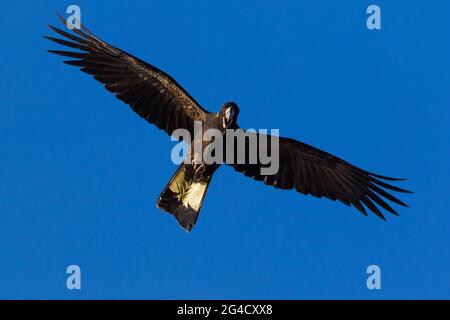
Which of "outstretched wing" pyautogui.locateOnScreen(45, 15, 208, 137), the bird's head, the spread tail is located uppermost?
"outstretched wing" pyautogui.locateOnScreen(45, 15, 208, 137)

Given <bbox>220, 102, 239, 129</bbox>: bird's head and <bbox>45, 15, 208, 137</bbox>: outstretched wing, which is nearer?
<bbox>220, 102, 239, 129</bbox>: bird's head

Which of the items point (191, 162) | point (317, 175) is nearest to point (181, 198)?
point (191, 162)

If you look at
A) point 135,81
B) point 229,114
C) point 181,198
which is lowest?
point 181,198

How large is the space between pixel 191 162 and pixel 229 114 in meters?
1.13

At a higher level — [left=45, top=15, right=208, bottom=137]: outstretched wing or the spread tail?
[left=45, top=15, right=208, bottom=137]: outstretched wing

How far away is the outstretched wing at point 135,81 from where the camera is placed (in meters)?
20.8

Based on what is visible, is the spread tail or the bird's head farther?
the spread tail

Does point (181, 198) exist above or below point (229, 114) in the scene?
below

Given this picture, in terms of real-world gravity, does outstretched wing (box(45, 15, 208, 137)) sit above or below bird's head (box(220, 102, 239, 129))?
above

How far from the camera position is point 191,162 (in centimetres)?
2014

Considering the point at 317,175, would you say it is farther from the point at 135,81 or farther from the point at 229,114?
the point at 135,81

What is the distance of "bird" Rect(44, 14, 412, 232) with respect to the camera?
2028 centimetres
